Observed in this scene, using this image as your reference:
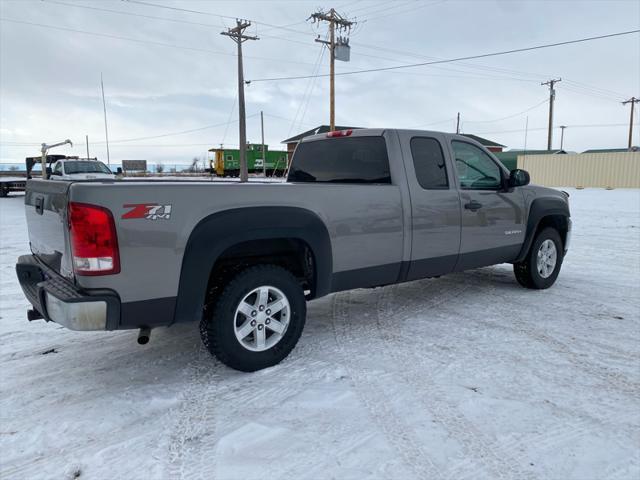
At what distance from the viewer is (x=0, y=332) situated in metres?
4.43

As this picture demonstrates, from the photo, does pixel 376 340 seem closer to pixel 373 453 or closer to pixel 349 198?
pixel 349 198

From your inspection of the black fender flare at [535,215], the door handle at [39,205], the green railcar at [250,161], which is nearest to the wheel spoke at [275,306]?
the door handle at [39,205]

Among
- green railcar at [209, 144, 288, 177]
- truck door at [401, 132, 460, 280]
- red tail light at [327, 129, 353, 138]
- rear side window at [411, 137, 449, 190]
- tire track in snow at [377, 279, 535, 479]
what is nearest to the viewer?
tire track in snow at [377, 279, 535, 479]

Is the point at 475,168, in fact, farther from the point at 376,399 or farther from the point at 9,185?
the point at 9,185

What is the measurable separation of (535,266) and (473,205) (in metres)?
1.62

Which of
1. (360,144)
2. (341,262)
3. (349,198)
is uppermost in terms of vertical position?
(360,144)

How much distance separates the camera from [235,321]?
346 centimetres

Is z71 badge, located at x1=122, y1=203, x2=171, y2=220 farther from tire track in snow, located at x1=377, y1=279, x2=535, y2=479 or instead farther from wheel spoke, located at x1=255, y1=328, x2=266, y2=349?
tire track in snow, located at x1=377, y1=279, x2=535, y2=479

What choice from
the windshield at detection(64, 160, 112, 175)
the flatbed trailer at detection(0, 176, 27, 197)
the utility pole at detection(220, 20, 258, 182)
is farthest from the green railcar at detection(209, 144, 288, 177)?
the windshield at detection(64, 160, 112, 175)

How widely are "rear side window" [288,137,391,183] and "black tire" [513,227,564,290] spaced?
8.79 feet

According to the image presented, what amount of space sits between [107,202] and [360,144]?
2.65 metres

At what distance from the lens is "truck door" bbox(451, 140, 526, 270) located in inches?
198

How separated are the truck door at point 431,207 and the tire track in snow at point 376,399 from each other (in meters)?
0.81

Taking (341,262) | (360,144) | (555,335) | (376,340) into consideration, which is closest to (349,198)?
(341,262)
